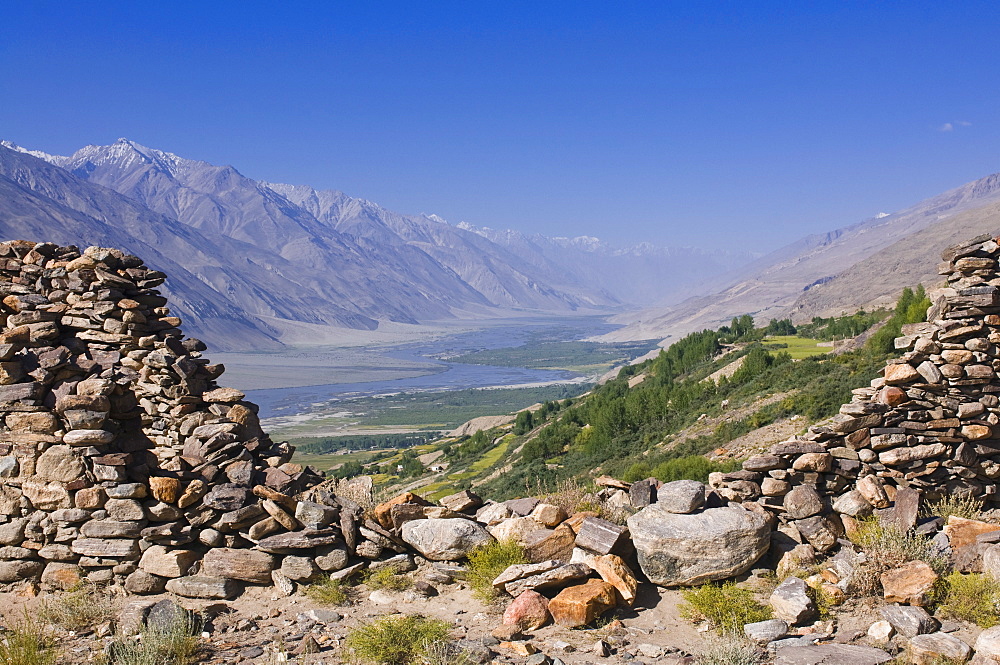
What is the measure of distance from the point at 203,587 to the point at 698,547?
19.7ft

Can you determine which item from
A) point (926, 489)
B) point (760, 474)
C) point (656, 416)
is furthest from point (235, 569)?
point (656, 416)

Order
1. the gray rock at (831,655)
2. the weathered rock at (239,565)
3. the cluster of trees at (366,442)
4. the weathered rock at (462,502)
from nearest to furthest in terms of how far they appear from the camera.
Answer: the gray rock at (831,655) → the weathered rock at (239,565) → the weathered rock at (462,502) → the cluster of trees at (366,442)

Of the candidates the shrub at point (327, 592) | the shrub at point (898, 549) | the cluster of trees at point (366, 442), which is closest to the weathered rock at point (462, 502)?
the shrub at point (327, 592)

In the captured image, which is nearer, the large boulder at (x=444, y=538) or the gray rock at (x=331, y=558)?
the gray rock at (x=331, y=558)

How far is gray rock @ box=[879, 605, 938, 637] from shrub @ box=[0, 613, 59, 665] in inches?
332

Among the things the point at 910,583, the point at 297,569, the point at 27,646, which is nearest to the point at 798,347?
the point at 910,583

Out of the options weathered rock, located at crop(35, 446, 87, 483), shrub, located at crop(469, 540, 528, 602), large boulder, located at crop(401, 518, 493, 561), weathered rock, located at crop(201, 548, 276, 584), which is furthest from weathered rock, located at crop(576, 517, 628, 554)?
weathered rock, located at crop(35, 446, 87, 483)

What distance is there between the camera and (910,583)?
7598 mm

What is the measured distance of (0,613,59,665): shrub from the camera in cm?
634

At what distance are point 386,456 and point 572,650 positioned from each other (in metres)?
86.5

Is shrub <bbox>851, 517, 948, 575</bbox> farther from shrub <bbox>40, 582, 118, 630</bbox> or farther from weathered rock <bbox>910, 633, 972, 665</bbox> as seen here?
Answer: shrub <bbox>40, 582, 118, 630</bbox>

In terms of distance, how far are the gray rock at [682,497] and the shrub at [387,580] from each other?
3388mm

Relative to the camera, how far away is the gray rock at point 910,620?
22.9 feet

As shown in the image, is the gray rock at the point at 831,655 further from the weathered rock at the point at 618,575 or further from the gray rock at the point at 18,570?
the gray rock at the point at 18,570
